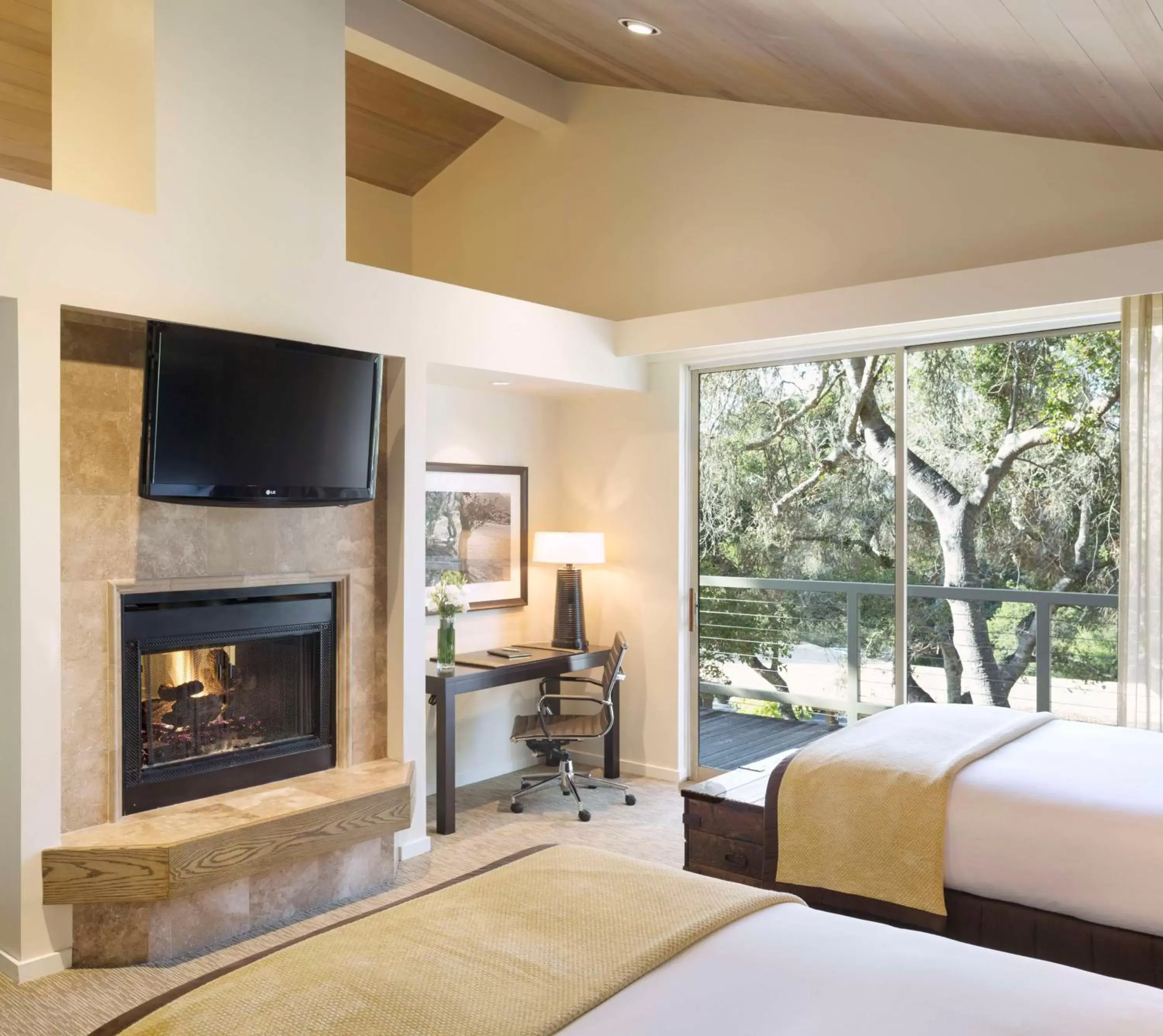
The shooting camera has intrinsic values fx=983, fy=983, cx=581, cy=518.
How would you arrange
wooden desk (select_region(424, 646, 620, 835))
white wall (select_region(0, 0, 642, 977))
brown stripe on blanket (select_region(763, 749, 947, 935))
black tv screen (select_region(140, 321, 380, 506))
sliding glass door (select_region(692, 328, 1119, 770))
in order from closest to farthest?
brown stripe on blanket (select_region(763, 749, 947, 935))
white wall (select_region(0, 0, 642, 977))
black tv screen (select_region(140, 321, 380, 506))
sliding glass door (select_region(692, 328, 1119, 770))
wooden desk (select_region(424, 646, 620, 835))

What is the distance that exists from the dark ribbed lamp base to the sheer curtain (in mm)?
2632

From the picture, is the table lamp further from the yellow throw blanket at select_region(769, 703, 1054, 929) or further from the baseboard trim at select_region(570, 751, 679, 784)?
the yellow throw blanket at select_region(769, 703, 1054, 929)

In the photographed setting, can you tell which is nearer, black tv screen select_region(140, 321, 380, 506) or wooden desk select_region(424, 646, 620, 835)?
black tv screen select_region(140, 321, 380, 506)

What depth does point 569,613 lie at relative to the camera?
5.43m

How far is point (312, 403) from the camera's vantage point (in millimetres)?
3705

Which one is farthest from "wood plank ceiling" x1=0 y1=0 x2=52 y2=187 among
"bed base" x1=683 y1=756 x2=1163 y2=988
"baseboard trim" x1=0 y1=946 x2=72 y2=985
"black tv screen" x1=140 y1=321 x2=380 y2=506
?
"bed base" x1=683 y1=756 x2=1163 y2=988

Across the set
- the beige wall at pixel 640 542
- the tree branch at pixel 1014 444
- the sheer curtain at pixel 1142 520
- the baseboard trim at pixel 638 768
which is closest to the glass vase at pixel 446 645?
the beige wall at pixel 640 542

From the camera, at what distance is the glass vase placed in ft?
15.8

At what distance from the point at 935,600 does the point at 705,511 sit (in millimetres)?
1361

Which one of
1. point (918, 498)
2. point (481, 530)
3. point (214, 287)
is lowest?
point (481, 530)

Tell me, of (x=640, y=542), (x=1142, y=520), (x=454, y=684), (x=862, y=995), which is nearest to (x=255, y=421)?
(x=454, y=684)

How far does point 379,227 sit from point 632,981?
5.38m

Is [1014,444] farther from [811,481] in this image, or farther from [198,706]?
[198,706]

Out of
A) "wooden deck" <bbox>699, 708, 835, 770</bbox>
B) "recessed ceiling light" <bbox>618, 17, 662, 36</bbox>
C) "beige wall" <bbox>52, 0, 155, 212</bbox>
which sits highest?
"recessed ceiling light" <bbox>618, 17, 662, 36</bbox>
